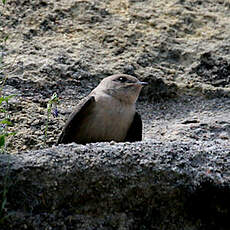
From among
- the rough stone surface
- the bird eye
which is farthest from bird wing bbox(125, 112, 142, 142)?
the rough stone surface

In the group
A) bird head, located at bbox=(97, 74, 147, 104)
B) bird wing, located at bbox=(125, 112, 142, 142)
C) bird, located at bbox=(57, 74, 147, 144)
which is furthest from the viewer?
bird head, located at bbox=(97, 74, 147, 104)

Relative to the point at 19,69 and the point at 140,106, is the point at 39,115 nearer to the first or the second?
the point at 19,69

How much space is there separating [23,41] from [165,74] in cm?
154

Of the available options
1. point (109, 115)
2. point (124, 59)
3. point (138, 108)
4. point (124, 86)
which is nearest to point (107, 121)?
point (109, 115)

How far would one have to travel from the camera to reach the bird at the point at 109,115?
4.75m

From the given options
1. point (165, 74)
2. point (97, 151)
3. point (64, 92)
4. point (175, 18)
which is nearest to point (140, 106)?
point (165, 74)

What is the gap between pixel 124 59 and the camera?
18.0 feet

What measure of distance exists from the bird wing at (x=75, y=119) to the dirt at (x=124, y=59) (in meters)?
0.21

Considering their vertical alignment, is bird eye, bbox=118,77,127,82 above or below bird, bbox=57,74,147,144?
above

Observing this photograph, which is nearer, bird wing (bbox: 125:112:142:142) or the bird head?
bird wing (bbox: 125:112:142:142)

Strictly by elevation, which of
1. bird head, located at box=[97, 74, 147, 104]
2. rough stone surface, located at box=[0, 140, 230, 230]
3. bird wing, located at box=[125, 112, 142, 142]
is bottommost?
bird wing, located at box=[125, 112, 142, 142]

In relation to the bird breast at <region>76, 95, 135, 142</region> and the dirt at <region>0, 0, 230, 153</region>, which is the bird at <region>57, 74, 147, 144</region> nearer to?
the bird breast at <region>76, 95, 135, 142</region>

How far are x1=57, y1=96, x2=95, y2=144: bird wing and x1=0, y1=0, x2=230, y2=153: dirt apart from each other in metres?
0.21

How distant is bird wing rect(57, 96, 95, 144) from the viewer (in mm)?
4539
